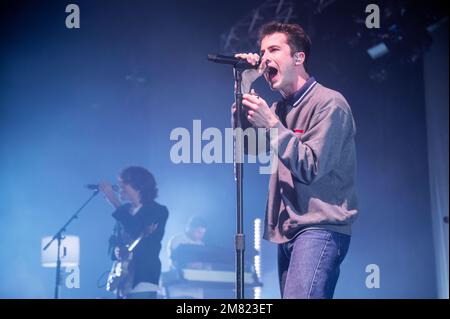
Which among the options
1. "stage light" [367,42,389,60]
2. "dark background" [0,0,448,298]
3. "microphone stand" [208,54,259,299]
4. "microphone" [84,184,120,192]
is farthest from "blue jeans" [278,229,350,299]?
"stage light" [367,42,389,60]

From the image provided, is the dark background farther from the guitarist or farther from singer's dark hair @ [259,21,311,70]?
singer's dark hair @ [259,21,311,70]

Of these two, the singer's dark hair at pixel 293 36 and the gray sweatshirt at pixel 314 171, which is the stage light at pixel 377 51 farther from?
the gray sweatshirt at pixel 314 171

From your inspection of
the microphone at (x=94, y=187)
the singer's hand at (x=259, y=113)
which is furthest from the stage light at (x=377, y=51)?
the singer's hand at (x=259, y=113)

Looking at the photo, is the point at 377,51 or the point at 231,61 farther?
the point at 377,51

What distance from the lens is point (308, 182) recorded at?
7.01 ft

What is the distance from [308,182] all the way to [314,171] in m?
0.05

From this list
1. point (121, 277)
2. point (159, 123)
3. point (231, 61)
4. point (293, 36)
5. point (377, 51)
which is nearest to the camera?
point (231, 61)

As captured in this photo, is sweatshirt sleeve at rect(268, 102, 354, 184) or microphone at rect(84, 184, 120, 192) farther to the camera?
microphone at rect(84, 184, 120, 192)

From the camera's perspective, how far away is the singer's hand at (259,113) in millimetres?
2150

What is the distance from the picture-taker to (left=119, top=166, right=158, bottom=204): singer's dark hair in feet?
14.5

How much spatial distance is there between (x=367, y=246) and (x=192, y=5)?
2.69m

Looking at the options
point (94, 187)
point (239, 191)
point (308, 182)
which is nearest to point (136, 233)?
point (94, 187)

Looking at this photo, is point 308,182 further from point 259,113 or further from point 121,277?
point 121,277
